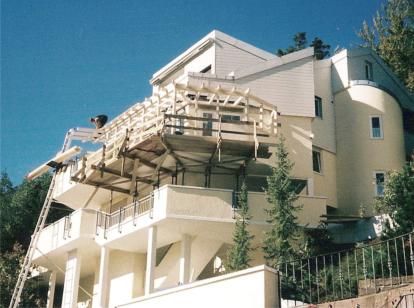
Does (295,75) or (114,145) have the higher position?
(295,75)

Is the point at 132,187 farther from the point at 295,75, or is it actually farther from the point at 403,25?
the point at 403,25

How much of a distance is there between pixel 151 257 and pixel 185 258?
1.31 metres

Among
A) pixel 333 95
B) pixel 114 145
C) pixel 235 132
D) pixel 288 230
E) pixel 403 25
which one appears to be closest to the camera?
pixel 288 230

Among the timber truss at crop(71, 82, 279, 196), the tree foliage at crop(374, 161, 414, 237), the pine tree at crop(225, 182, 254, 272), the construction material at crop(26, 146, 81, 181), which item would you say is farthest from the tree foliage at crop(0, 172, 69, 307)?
the tree foliage at crop(374, 161, 414, 237)

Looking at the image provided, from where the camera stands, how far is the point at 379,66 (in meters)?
36.7

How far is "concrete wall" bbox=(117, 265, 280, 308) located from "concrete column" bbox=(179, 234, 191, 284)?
22.7ft

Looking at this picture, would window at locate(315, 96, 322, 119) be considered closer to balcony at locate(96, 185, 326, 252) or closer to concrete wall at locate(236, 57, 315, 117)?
concrete wall at locate(236, 57, 315, 117)

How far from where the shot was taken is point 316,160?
32406 mm

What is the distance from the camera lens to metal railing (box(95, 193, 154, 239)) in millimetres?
→ 27531

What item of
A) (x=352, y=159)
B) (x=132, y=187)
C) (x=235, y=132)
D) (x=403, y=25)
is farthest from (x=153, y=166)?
(x=403, y=25)

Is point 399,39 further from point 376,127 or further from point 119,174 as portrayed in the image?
point 119,174

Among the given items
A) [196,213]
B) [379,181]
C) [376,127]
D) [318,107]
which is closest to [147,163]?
[196,213]

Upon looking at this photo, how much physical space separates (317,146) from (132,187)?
9138mm

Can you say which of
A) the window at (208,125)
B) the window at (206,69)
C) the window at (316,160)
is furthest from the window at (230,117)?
the window at (316,160)
